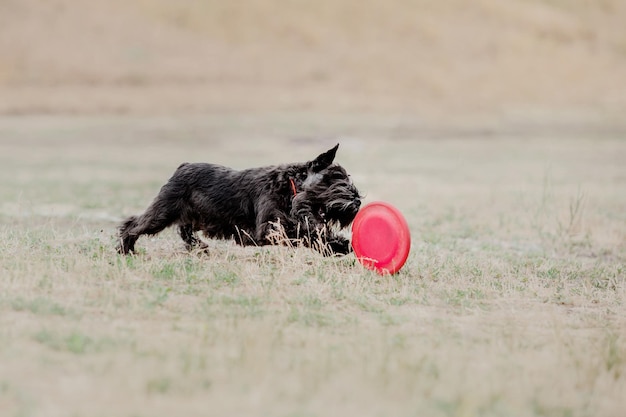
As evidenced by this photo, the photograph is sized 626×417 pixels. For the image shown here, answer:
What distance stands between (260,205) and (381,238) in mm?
1516

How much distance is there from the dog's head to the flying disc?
8.4 inches

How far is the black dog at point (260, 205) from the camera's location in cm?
1011

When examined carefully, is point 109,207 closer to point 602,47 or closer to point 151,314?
point 151,314

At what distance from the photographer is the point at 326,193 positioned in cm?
1009

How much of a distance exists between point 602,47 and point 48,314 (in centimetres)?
8130

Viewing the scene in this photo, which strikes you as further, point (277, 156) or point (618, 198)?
point (277, 156)

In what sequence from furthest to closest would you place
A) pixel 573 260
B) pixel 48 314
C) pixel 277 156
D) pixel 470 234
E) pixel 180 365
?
pixel 277 156, pixel 470 234, pixel 573 260, pixel 48 314, pixel 180 365

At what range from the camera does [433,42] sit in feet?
263

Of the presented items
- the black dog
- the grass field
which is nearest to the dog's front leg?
the black dog

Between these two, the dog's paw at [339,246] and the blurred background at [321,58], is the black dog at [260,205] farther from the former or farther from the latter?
the blurred background at [321,58]

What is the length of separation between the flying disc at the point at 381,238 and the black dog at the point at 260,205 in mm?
231

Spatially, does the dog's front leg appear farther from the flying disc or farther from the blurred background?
the blurred background

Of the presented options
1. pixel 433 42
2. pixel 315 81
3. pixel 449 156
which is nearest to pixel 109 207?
pixel 449 156

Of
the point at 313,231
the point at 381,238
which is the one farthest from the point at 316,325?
the point at 313,231
